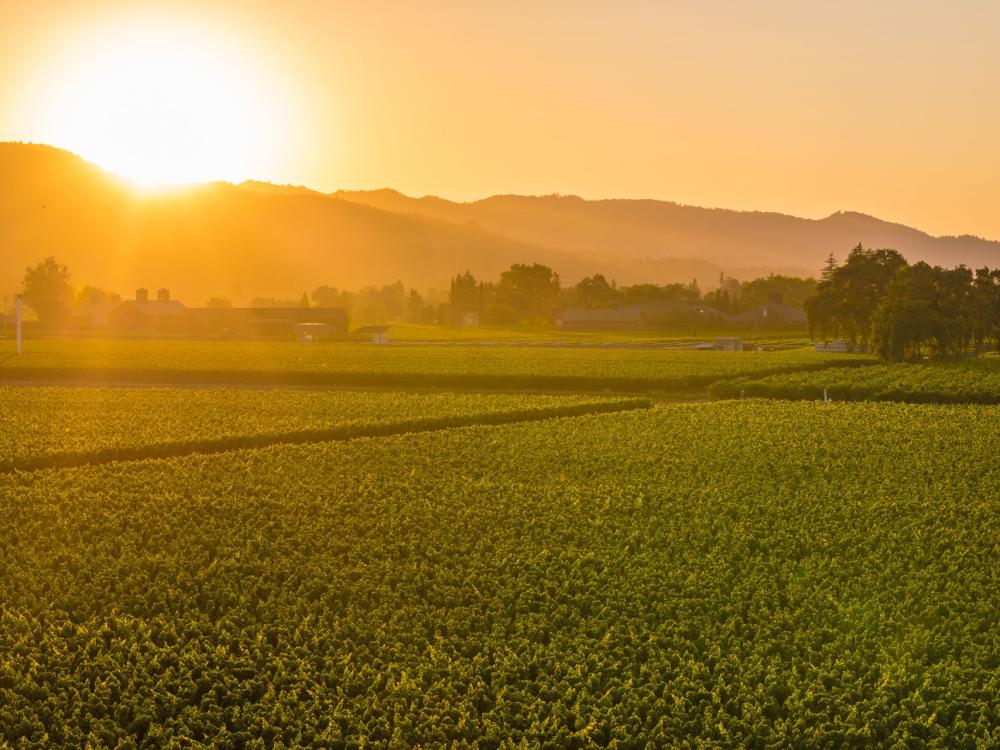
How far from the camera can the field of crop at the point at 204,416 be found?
34719 mm

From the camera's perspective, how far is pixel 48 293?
19250 cm

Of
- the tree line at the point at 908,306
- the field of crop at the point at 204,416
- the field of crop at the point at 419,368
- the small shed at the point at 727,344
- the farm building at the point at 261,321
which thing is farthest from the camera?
the farm building at the point at 261,321

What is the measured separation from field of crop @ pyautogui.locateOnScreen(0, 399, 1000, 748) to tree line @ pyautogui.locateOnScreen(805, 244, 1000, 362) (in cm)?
5421

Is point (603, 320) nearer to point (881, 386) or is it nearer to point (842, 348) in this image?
point (842, 348)

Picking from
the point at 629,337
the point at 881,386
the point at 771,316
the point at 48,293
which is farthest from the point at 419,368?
the point at 48,293

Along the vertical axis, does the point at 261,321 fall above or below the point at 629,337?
above

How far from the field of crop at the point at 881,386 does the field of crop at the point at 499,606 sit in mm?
26420

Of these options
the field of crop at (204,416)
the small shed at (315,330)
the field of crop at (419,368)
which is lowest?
the field of crop at (204,416)

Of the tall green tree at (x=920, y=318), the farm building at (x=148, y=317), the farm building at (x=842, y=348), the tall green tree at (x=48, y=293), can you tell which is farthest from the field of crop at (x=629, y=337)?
the tall green tree at (x=48, y=293)

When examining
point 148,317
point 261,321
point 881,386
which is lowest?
point 881,386

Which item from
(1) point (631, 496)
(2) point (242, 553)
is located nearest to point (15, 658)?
(2) point (242, 553)

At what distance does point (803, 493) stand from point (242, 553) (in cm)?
1326

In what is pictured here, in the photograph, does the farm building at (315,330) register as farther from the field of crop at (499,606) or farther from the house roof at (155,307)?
the field of crop at (499,606)

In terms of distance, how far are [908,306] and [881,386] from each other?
26.3 metres
